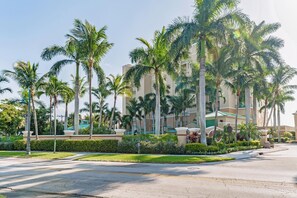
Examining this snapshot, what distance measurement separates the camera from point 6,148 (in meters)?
36.3

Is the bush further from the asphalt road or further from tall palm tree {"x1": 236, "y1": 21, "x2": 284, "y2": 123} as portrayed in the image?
tall palm tree {"x1": 236, "y1": 21, "x2": 284, "y2": 123}

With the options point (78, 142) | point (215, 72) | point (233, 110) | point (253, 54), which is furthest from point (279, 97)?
point (78, 142)

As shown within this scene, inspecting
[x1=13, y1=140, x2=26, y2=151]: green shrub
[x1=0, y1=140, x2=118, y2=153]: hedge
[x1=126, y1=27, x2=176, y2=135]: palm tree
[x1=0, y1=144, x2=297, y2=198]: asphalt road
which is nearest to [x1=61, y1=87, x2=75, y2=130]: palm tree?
[x1=13, y1=140, x2=26, y2=151]: green shrub

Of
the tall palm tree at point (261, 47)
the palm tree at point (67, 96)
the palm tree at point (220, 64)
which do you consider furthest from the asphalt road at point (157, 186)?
the palm tree at point (67, 96)

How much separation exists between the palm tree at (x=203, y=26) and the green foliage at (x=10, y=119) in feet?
119

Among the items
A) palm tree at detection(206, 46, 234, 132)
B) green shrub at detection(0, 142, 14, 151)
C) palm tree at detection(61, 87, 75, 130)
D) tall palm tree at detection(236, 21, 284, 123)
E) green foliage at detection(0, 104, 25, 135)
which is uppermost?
tall palm tree at detection(236, 21, 284, 123)

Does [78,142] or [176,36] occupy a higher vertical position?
[176,36]

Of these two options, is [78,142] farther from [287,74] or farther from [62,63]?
[287,74]

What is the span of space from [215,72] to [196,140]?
867 cm

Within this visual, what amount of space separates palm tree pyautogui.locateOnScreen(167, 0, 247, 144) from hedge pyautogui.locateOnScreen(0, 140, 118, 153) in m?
9.84

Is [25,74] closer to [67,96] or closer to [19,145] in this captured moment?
[19,145]

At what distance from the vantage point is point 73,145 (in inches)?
1240

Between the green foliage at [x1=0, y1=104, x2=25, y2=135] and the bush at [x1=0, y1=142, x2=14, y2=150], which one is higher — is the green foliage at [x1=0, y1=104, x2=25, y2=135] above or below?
above

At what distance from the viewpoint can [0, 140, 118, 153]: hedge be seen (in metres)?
29.3
